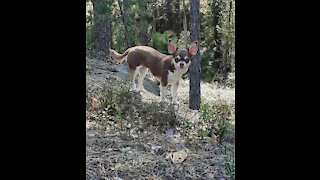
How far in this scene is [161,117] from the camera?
3.07 metres

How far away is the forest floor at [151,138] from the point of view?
238 centimetres

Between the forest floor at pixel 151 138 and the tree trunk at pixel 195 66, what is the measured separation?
119 millimetres

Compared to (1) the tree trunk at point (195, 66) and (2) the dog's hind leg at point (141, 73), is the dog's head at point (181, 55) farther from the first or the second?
(1) the tree trunk at point (195, 66)

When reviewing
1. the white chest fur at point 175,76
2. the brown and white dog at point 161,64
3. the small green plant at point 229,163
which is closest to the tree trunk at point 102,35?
the brown and white dog at point 161,64

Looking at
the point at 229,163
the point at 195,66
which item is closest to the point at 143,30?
the point at 195,66

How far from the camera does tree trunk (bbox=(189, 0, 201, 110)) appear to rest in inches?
144

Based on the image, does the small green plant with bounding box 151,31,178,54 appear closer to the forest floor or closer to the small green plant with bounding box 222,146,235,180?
the forest floor

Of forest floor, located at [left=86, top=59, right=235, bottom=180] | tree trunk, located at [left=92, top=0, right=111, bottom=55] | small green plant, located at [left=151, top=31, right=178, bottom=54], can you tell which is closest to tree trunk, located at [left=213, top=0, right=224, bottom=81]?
small green plant, located at [left=151, top=31, right=178, bottom=54]

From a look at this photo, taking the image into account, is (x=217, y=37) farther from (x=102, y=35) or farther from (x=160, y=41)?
(x=102, y=35)

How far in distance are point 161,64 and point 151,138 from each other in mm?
739

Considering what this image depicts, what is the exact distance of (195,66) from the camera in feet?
12.5
